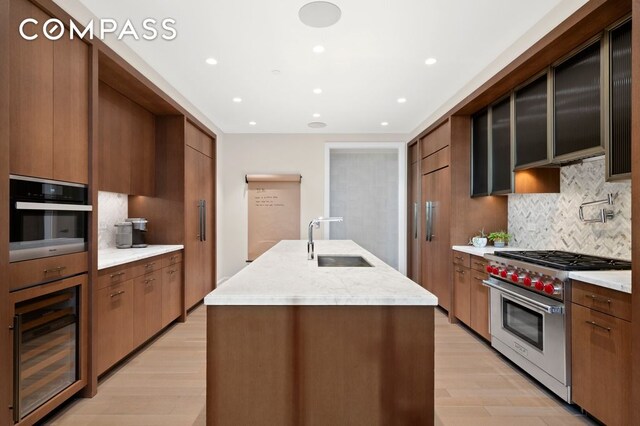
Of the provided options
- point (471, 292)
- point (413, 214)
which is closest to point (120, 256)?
point (471, 292)

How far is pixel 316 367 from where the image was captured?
1.38 metres

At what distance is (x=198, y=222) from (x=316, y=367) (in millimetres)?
3608

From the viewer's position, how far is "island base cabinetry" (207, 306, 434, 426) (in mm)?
1358

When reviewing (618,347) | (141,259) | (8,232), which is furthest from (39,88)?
(618,347)

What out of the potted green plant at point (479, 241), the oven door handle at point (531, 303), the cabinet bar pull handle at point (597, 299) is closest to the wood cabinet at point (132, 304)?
the oven door handle at point (531, 303)

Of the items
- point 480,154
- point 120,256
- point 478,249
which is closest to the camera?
point 120,256

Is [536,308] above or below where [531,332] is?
above

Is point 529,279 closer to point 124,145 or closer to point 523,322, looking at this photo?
point 523,322

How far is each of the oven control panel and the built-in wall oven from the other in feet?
10.6

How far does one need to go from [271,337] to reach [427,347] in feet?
2.20

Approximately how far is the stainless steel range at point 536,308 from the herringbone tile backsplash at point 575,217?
0.16m

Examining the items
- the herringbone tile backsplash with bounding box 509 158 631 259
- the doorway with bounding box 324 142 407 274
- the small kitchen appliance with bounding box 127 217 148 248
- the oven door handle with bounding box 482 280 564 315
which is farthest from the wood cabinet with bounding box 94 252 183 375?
the herringbone tile backsplash with bounding box 509 158 631 259

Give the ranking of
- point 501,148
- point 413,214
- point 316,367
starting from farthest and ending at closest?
point 413,214
point 501,148
point 316,367

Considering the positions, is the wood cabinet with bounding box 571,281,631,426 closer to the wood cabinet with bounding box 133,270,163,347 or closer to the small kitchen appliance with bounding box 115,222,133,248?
the wood cabinet with bounding box 133,270,163,347
